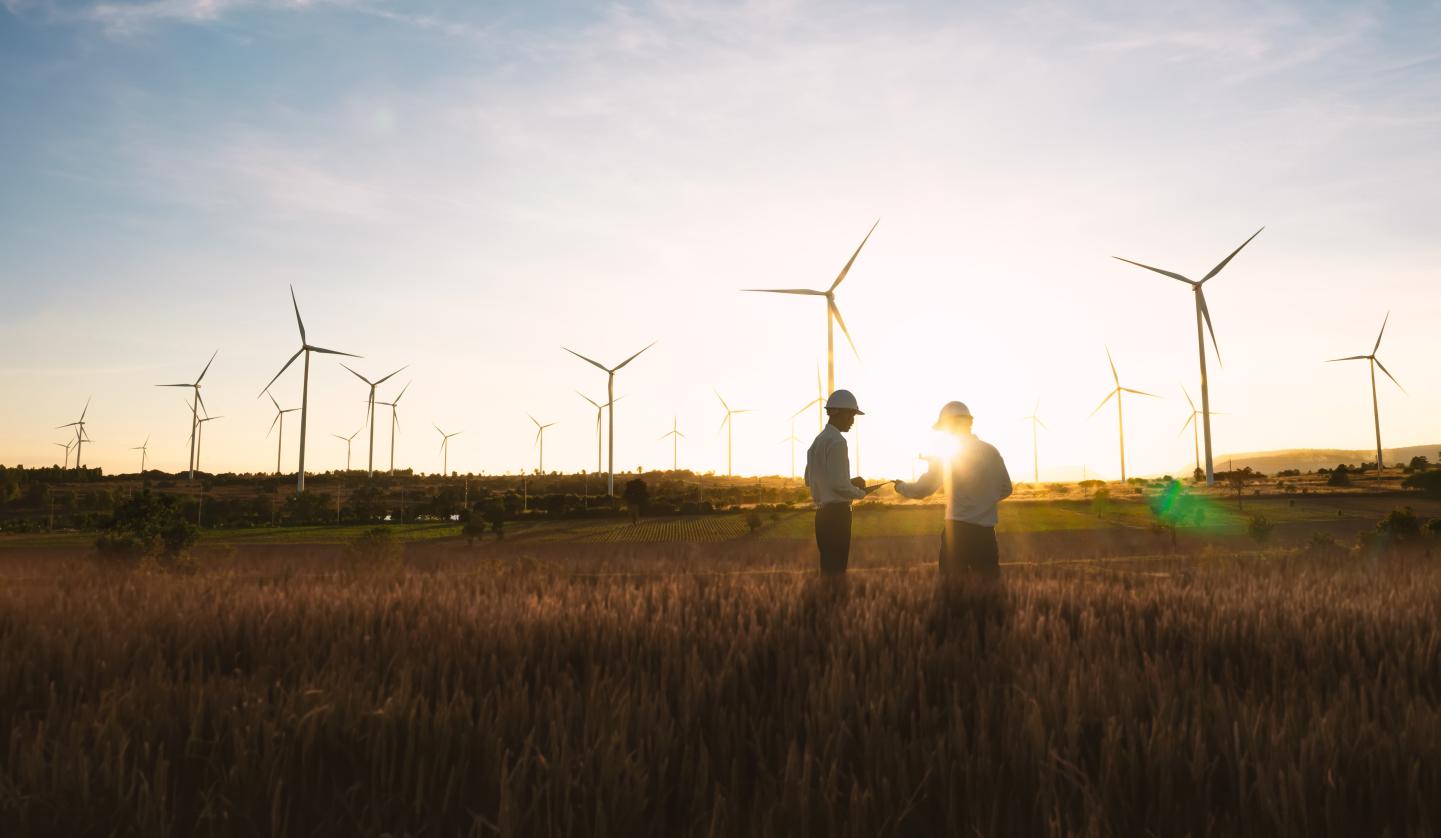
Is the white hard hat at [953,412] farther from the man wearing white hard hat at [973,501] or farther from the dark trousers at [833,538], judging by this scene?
the dark trousers at [833,538]

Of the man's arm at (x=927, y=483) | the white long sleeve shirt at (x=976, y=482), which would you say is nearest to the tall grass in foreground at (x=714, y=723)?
the white long sleeve shirt at (x=976, y=482)

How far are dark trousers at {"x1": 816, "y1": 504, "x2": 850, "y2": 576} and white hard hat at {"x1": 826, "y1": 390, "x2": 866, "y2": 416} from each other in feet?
4.51

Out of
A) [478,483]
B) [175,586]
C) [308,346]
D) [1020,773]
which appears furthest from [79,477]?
[1020,773]

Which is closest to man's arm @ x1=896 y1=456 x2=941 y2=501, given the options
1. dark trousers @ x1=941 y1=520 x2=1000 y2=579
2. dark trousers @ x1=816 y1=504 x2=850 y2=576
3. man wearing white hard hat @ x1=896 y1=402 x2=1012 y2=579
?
man wearing white hard hat @ x1=896 y1=402 x2=1012 y2=579

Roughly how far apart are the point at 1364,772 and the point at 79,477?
188 metres

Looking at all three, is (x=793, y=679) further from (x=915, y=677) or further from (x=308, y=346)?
(x=308, y=346)

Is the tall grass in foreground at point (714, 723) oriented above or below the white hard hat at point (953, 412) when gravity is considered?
below

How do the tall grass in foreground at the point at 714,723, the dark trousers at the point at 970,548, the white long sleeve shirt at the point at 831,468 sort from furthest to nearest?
the white long sleeve shirt at the point at 831,468, the dark trousers at the point at 970,548, the tall grass in foreground at the point at 714,723

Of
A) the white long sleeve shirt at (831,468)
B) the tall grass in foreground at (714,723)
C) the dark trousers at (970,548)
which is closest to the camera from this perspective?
the tall grass in foreground at (714,723)

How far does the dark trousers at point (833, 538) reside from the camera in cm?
1239

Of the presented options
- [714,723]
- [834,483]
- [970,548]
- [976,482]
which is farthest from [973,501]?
[714,723]

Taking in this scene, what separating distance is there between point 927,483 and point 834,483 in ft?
4.19

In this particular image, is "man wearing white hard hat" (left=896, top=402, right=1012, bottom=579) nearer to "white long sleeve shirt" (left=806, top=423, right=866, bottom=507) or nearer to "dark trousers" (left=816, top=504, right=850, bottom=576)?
"white long sleeve shirt" (left=806, top=423, right=866, bottom=507)

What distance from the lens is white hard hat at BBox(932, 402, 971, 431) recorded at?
12284 mm
